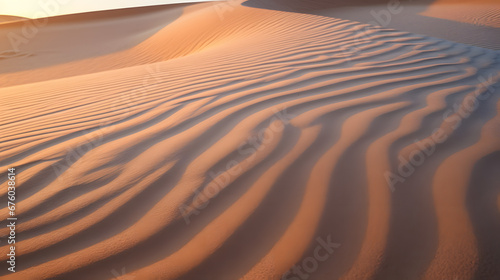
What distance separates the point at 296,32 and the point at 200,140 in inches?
151

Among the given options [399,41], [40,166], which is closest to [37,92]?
[40,166]

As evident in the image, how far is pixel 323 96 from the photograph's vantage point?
2.21 metres

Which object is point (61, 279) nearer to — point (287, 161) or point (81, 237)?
point (81, 237)

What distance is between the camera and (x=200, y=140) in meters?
1.77

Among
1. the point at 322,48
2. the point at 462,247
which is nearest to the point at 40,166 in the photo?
the point at 462,247

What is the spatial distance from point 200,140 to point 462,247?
131 cm

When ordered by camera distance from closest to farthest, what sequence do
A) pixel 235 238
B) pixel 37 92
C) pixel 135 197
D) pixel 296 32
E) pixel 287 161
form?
pixel 235 238, pixel 135 197, pixel 287 161, pixel 37 92, pixel 296 32

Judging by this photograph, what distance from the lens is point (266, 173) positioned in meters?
1.44

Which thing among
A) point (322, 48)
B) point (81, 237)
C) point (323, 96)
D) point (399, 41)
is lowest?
point (81, 237)

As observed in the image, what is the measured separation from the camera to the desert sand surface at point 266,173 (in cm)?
108

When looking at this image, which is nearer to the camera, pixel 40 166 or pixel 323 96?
pixel 40 166

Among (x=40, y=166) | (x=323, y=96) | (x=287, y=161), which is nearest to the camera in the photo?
(x=287, y=161)

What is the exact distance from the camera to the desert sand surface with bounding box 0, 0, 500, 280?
1.08m

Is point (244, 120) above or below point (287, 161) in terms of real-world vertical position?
above
